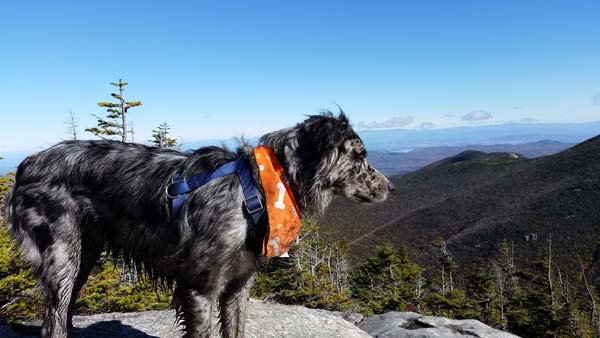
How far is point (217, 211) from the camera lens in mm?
4141

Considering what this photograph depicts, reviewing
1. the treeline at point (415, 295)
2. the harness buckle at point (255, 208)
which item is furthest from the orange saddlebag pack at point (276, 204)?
the treeline at point (415, 295)

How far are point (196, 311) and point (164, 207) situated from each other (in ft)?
3.71

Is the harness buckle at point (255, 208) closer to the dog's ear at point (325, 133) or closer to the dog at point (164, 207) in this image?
the dog at point (164, 207)

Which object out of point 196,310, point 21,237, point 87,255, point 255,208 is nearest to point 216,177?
point 255,208

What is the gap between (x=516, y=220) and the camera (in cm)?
13625

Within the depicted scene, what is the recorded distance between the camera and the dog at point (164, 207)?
420 centimetres

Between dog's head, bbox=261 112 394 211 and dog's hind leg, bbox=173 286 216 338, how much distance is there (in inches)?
56.2

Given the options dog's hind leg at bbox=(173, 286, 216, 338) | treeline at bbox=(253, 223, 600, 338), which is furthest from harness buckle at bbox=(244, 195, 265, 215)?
treeline at bbox=(253, 223, 600, 338)

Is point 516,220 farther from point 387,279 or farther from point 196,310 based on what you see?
point 196,310

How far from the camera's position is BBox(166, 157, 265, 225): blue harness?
4.16m

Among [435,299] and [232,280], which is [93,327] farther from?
[435,299]

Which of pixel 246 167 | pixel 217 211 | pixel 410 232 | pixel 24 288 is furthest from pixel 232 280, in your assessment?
pixel 410 232

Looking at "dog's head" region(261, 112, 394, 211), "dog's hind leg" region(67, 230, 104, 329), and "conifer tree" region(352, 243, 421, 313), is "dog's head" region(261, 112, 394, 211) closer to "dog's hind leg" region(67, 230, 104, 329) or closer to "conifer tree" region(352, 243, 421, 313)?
"dog's hind leg" region(67, 230, 104, 329)

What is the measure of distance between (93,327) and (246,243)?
13.5 ft
